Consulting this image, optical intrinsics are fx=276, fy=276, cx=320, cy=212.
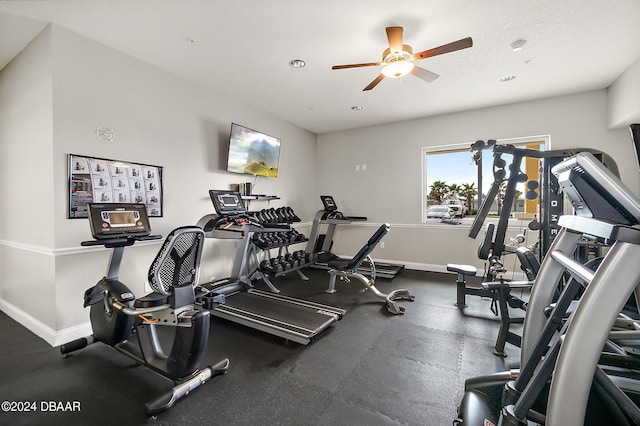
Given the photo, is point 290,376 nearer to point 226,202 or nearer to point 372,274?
point 372,274

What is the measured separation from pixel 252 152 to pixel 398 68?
9.16 feet

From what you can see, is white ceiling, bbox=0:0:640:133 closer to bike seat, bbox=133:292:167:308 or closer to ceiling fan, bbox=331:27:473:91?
ceiling fan, bbox=331:27:473:91

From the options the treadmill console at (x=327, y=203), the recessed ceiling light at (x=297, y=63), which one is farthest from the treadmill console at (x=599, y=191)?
the treadmill console at (x=327, y=203)

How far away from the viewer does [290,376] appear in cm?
219

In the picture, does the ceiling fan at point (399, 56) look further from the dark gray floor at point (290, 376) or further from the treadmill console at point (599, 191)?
the dark gray floor at point (290, 376)

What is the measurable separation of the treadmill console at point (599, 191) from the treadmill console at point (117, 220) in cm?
289

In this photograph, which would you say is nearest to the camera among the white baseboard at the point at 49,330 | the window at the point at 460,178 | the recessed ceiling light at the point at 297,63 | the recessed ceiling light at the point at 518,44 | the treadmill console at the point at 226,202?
the white baseboard at the point at 49,330

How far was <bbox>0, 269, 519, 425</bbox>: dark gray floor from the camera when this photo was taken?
179 cm

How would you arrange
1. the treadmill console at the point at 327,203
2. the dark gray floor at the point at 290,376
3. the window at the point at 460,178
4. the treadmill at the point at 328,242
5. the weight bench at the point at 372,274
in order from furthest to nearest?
the treadmill console at the point at 327,203
the treadmill at the point at 328,242
the window at the point at 460,178
the weight bench at the point at 372,274
the dark gray floor at the point at 290,376

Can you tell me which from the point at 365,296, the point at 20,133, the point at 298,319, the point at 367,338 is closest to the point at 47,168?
the point at 20,133

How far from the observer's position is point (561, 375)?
0.94m

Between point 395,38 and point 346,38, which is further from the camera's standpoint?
point 346,38

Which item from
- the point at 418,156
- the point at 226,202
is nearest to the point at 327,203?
the point at 418,156

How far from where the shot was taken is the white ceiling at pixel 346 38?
2475 mm
